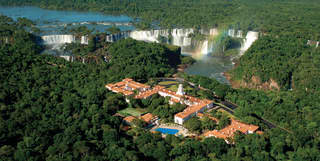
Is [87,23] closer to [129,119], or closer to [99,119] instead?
[129,119]

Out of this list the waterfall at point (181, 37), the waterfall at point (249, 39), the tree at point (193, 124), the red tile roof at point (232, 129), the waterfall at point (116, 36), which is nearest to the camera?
the red tile roof at point (232, 129)

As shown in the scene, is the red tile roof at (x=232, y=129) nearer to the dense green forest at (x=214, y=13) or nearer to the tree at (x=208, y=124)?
the tree at (x=208, y=124)

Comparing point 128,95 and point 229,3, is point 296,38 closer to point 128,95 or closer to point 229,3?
point 128,95

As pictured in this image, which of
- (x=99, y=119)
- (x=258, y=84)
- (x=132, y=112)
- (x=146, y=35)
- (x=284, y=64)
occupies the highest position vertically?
(x=146, y=35)

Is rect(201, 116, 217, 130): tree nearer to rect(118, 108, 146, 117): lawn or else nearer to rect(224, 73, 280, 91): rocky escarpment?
rect(118, 108, 146, 117): lawn

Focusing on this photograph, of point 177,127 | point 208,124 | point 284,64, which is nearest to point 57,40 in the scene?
point 177,127

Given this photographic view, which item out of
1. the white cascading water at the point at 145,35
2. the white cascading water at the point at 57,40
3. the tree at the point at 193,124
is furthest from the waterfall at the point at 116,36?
the tree at the point at 193,124

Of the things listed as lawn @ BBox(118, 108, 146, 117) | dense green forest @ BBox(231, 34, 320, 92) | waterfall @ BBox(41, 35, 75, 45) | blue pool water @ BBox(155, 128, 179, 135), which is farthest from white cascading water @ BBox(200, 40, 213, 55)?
blue pool water @ BBox(155, 128, 179, 135)
